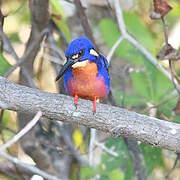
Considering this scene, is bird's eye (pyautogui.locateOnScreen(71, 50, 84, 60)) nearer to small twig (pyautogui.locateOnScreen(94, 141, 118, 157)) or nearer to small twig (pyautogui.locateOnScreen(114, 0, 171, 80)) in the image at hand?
small twig (pyautogui.locateOnScreen(114, 0, 171, 80))

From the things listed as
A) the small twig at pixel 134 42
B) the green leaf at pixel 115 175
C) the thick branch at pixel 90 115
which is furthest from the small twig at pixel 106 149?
the thick branch at pixel 90 115

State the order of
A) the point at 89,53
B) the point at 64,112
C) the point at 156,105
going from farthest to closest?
the point at 156,105 < the point at 89,53 < the point at 64,112

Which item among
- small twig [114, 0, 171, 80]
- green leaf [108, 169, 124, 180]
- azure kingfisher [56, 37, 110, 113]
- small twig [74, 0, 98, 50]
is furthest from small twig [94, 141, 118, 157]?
small twig [74, 0, 98, 50]

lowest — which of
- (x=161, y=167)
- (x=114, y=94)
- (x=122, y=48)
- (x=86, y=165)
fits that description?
(x=161, y=167)

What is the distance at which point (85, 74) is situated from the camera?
9.61 ft

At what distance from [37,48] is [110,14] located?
943mm

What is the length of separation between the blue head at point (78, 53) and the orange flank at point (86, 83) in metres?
0.05

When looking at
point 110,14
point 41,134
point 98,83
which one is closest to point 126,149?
point 41,134

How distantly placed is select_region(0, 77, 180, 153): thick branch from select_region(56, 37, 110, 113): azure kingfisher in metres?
0.40

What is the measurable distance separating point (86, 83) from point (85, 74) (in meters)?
0.05

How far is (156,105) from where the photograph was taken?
3383 mm

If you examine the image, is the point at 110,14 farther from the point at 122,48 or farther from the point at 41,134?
the point at 41,134

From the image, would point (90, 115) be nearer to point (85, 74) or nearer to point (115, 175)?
point (85, 74)

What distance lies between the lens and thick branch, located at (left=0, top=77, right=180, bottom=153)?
2379mm
